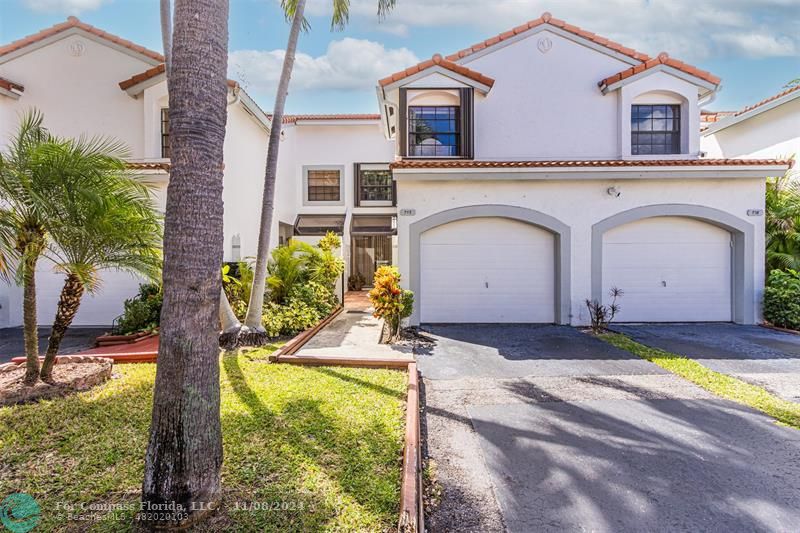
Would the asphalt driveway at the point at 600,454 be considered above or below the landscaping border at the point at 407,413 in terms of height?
below

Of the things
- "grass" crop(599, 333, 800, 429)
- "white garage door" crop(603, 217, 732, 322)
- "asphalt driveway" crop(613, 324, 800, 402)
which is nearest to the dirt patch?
"grass" crop(599, 333, 800, 429)

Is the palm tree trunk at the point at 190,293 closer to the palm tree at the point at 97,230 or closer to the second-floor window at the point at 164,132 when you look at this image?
the palm tree at the point at 97,230

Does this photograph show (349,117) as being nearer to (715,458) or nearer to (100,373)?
(100,373)

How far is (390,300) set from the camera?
968 cm

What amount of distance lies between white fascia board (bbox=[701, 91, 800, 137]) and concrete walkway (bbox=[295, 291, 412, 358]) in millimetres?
16502

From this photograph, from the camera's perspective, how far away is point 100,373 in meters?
6.45

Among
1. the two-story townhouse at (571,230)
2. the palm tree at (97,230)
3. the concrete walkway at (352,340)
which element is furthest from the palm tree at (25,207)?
the two-story townhouse at (571,230)

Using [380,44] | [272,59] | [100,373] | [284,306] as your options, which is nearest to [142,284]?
[284,306]

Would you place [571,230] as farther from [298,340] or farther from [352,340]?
[298,340]

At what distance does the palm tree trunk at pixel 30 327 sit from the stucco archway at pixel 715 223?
1284cm

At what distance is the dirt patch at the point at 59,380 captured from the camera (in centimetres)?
562

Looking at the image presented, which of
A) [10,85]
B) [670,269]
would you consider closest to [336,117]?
[10,85]

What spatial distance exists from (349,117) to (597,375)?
17567 mm

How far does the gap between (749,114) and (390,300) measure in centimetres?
1642
